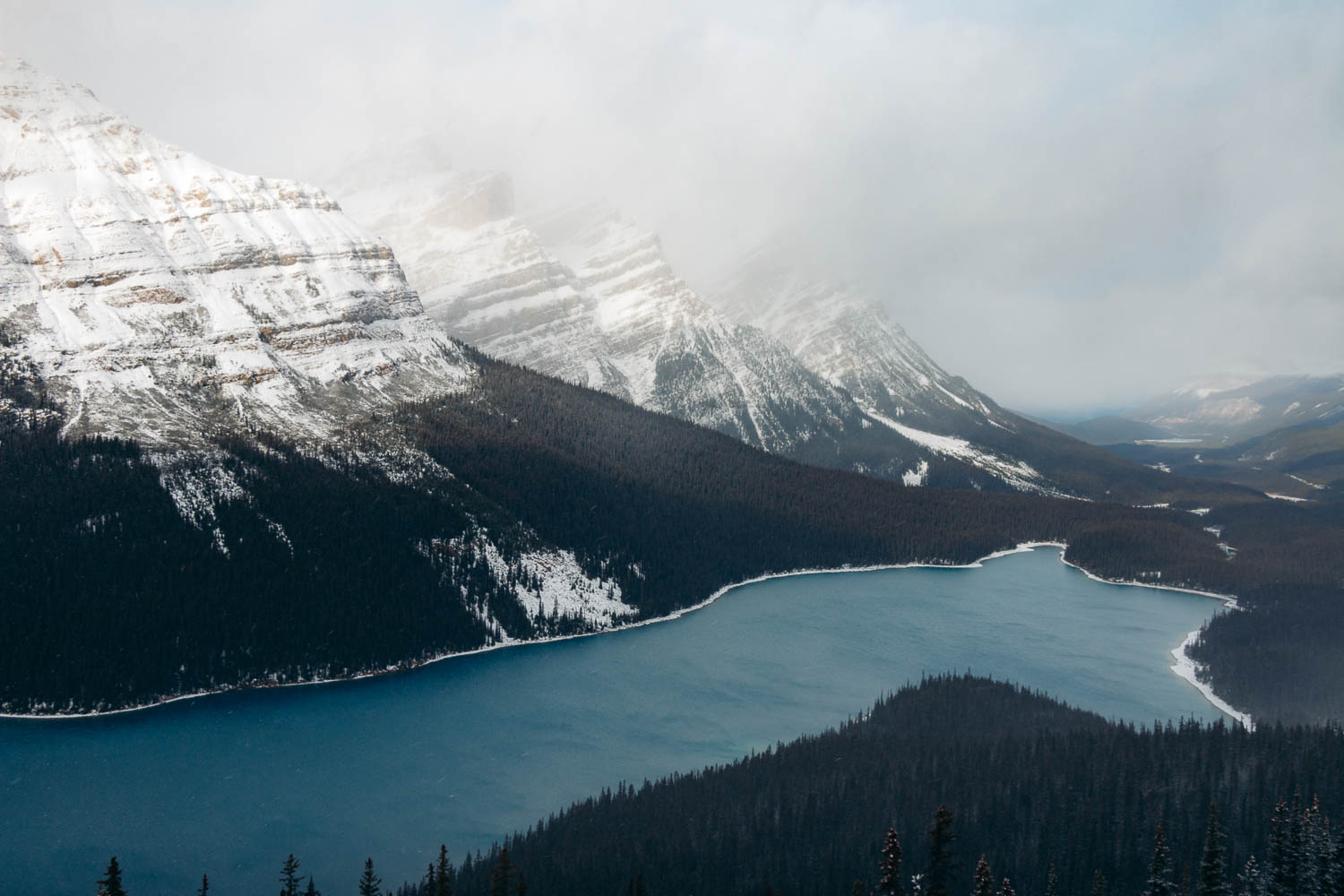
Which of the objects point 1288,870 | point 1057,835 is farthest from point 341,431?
point 1288,870

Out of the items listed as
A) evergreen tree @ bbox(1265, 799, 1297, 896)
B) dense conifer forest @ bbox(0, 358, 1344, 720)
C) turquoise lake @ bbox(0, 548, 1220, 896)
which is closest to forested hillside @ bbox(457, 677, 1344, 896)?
evergreen tree @ bbox(1265, 799, 1297, 896)

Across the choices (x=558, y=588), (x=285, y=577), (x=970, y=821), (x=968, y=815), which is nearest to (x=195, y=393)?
(x=285, y=577)

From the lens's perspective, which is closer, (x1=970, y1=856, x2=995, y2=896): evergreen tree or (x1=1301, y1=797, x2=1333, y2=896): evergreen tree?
(x1=970, y1=856, x2=995, y2=896): evergreen tree

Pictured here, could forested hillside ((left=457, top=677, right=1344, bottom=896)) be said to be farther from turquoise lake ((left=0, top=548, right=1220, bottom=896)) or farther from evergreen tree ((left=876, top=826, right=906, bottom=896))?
evergreen tree ((left=876, top=826, right=906, bottom=896))

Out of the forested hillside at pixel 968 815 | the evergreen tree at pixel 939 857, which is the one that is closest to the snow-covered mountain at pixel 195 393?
the forested hillside at pixel 968 815

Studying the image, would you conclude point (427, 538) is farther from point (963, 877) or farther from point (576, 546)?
point (963, 877)
